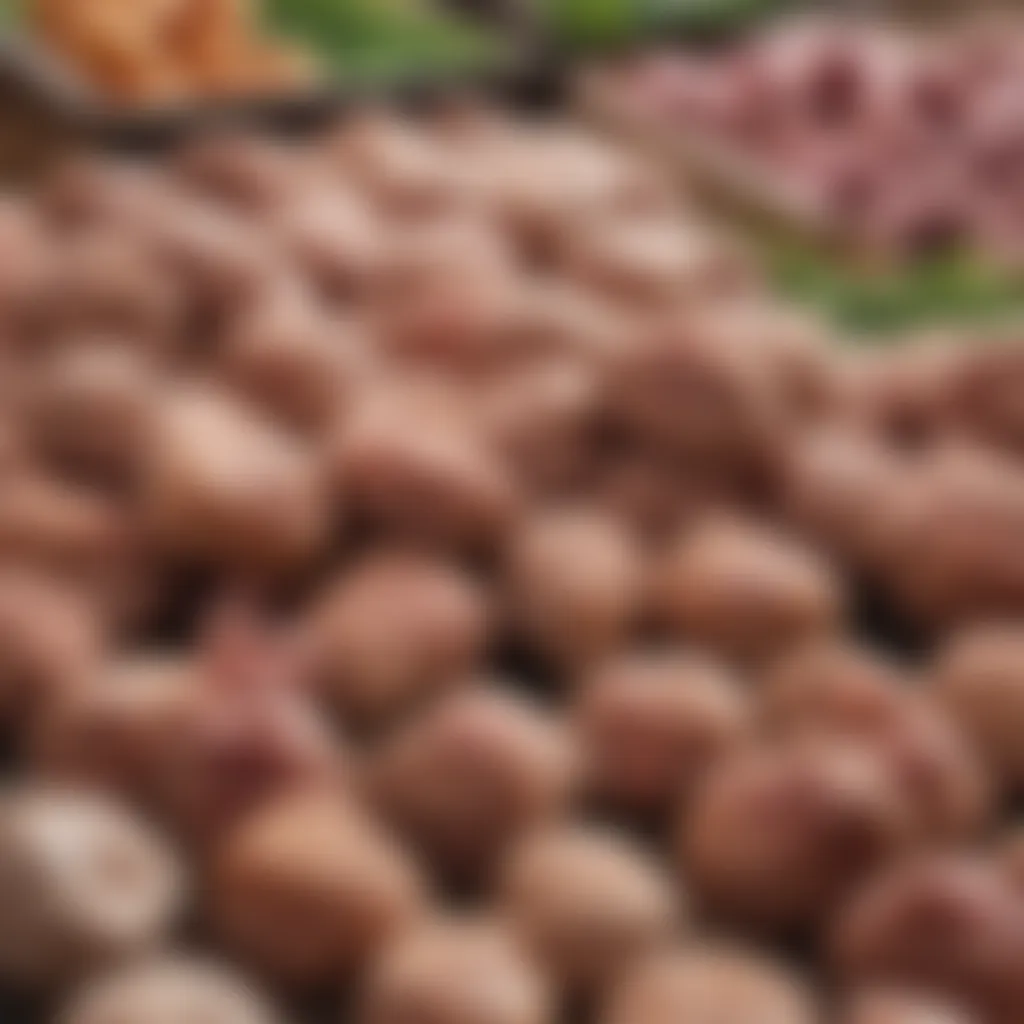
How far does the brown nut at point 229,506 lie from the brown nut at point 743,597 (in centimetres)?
16

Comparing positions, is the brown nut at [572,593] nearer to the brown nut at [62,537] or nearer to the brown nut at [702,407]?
the brown nut at [702,407]

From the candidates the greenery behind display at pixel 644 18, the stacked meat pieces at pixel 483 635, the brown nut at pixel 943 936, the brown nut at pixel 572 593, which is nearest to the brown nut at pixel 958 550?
the stacked meat pieces at pixel 483 635

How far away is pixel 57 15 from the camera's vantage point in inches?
65.7

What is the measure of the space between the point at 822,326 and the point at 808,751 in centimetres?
54

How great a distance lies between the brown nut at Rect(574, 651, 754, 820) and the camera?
0.88 m

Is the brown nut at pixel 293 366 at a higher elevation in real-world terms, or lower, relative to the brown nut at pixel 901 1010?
higher

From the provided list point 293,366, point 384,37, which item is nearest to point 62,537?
point 293,366

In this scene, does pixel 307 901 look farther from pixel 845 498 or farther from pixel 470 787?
pixel 845 498

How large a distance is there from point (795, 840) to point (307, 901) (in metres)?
0.18

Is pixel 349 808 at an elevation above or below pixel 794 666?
below

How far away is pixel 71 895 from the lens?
0.79 m

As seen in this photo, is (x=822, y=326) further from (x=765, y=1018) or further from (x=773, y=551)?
(x=765, y=1018)

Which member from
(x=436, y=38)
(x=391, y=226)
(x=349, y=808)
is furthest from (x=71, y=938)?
(x=436, y=38)

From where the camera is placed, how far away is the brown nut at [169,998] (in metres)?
0.75
